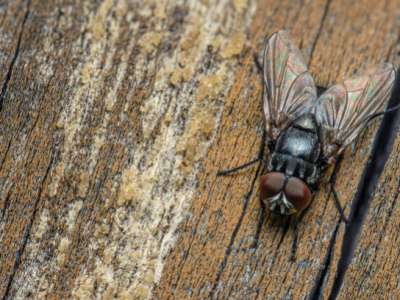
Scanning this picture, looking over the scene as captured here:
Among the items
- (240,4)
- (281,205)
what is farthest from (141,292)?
(240,4)

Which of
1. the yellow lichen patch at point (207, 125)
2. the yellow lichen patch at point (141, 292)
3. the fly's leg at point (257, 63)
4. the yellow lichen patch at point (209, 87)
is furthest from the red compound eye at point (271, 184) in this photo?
the yellow lichen patch at point (141, 292)

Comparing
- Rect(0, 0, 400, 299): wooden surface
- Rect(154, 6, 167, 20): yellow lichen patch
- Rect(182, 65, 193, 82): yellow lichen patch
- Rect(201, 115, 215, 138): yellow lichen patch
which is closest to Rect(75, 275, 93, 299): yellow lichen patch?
Rect(0, 0, 400, 299): wooden surface

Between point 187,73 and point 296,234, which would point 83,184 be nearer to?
point 187,73

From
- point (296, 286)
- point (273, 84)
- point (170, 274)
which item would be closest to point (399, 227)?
point (296, 286)

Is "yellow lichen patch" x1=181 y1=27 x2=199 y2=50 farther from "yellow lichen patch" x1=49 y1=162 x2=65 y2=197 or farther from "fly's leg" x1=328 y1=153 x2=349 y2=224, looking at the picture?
"fly's leg" x1=328 y1=153 x2=349 y2=224

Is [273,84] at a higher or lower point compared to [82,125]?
higher

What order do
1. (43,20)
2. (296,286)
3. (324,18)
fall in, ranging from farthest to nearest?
(324,18) < (43,20) < (296,286)

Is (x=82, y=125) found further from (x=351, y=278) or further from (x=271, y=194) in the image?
(x=351, y=278)

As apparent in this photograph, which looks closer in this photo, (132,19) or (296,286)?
(296,286)
